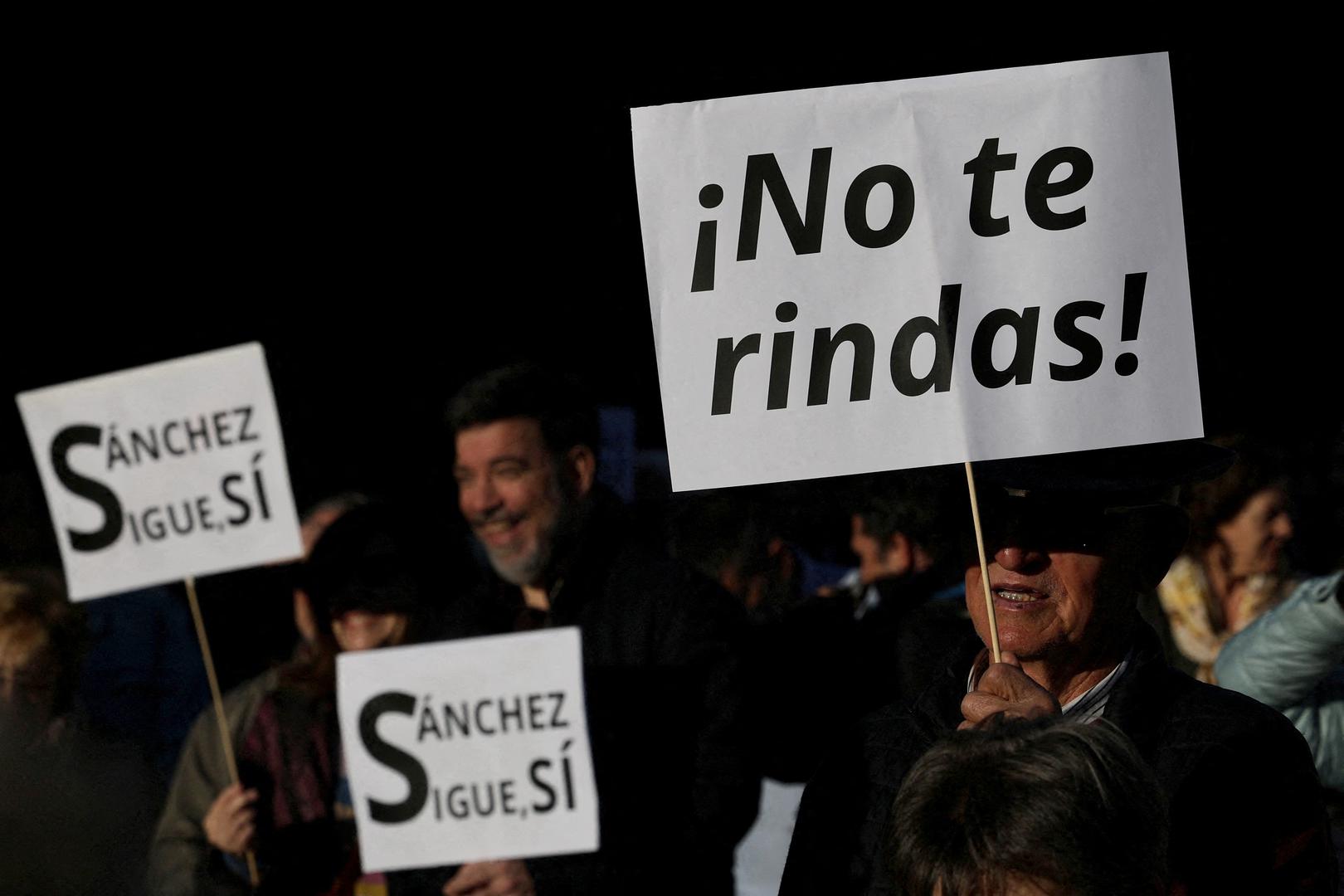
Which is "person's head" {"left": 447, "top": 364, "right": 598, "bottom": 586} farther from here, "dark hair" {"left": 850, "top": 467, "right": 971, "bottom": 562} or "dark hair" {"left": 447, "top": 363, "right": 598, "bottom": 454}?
"dark hair" {"left": 850, "top": 467, "right": 971, "bottom": 562}

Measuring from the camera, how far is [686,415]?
7.40ft

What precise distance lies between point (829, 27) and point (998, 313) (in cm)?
381

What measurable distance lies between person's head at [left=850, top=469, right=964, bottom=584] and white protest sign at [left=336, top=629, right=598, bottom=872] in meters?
1.73

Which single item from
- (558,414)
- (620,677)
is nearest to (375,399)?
(558,414)

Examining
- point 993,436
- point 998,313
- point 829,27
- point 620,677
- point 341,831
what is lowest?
point 341,831

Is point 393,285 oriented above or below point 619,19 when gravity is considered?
below

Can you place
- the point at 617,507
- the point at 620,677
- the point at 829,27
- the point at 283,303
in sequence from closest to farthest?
the point at 620,677 < the point at 617,507 < the point at 829,27 < the point at 283,303

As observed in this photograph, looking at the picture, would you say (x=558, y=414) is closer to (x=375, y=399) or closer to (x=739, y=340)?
(x=739, y=340)

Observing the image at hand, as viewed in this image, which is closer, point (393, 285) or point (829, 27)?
point (829, 27)

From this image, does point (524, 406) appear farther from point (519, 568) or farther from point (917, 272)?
point (917, 272)

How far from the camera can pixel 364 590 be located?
3893mm

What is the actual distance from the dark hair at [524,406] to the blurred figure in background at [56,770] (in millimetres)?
1138

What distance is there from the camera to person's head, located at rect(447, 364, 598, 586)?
391 centimetres

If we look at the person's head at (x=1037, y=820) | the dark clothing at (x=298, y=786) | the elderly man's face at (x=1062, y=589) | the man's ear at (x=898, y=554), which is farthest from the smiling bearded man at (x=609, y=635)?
the person's head at (x=1037, y=820)
